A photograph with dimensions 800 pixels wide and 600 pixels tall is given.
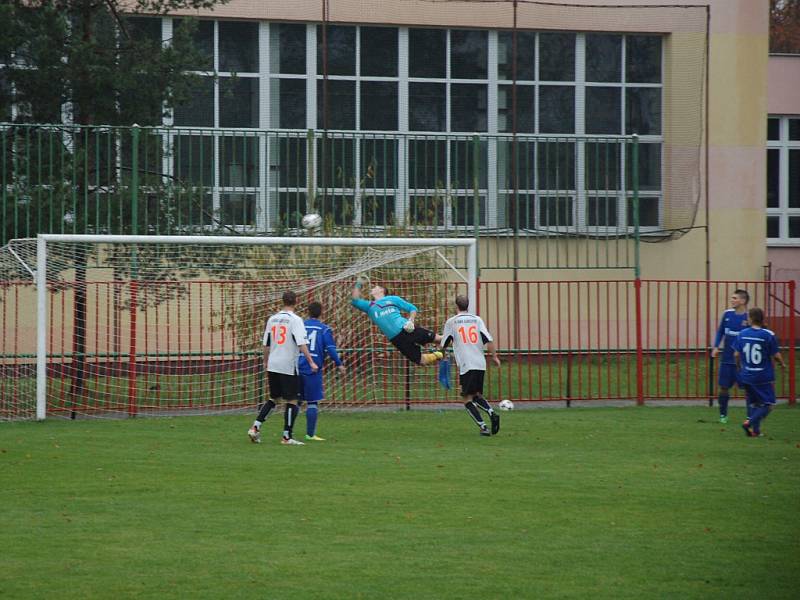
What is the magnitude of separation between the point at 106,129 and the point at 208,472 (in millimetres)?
8456

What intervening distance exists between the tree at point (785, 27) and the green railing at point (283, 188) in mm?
20154

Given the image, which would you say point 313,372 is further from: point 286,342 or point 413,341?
point 413,341

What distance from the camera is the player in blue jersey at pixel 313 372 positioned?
47.3 ft

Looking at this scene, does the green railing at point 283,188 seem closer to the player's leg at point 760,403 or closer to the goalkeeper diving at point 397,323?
the goalkeeper diving at point 397,323

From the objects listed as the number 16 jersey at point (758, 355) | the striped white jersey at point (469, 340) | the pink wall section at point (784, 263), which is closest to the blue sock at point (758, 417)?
the number 16 jersey at point (758, 355)

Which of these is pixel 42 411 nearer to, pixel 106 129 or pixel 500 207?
pixel 106 129

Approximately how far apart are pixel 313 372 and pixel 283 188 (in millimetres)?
11704

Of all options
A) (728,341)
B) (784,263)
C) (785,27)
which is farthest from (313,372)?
(785,27)

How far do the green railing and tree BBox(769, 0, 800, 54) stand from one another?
20154 millimetres

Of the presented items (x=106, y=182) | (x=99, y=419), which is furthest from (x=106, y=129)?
(x=99, y=419)

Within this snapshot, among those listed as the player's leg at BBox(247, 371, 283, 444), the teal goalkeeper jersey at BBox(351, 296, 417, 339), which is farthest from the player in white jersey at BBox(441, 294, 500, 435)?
the player's leg at BBox(247, 371, 283, 444)

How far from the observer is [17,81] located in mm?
19484

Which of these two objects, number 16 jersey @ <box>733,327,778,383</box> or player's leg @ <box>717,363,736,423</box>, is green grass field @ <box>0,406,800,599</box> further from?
player's leg @ <box>717,363,736,423</box>

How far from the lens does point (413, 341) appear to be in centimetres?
1680
